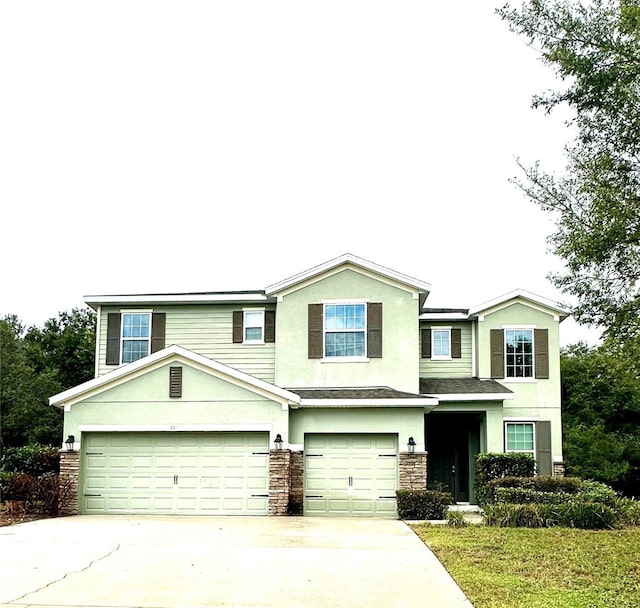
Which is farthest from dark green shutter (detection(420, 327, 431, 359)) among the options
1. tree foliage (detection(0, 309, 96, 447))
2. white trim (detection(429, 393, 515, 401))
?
tree foliage (detection(0, 309, 96, 447))

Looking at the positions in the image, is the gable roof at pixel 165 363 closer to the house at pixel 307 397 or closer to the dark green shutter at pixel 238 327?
the house at pixel 307 397

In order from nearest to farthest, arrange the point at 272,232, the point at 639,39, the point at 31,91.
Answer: the point at 639,39, the point at 31,91, the point at 272,232

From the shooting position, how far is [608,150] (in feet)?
43.5

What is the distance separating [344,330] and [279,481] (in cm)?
518

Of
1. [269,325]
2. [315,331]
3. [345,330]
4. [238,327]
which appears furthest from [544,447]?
[238,327]

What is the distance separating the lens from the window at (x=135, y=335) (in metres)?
25.5

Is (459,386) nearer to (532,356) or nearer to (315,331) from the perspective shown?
(532,356)

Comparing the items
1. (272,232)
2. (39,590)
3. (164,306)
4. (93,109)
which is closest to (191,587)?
(39,590)

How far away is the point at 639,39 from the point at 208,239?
2599 centimetres

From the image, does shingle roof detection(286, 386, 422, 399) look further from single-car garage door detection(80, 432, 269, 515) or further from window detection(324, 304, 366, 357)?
single-car garage door detection(80, 432, 269, 515)

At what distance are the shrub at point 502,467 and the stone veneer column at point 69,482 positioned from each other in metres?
10.2

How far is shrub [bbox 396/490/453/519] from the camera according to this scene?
66.0 ft

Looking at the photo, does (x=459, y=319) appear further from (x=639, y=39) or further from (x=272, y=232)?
(x=639, y=39)

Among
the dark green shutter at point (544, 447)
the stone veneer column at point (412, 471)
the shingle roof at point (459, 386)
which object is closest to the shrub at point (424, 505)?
the stone veneer column at point (412, 471)
